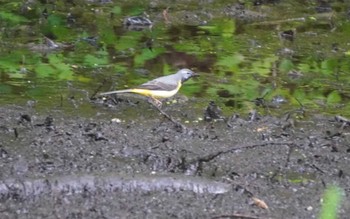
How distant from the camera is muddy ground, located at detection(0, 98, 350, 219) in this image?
15.9ft

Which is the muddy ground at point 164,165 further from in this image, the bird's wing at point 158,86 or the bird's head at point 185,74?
the bird's head at point 185,74

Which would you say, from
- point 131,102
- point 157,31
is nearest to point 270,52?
point 157,31

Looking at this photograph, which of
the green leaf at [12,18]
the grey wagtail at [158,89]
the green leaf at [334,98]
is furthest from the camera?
the green leaf at [12,18]

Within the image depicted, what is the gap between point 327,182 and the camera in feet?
17.4

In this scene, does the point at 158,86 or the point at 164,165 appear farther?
the point at 158,86

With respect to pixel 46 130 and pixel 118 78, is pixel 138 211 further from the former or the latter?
pixel 118 78

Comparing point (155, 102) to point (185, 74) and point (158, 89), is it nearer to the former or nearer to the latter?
point (158, 89)

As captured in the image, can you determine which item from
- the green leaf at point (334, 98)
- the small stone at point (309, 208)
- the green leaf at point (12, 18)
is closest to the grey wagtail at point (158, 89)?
the green leaf at point (334, 98)

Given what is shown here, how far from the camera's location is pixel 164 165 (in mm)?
5422

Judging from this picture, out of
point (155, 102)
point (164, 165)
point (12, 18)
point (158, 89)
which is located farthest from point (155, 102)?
point (12, 18)

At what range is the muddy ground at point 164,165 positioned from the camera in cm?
484

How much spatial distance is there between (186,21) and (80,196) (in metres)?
6.01

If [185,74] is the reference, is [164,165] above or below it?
above

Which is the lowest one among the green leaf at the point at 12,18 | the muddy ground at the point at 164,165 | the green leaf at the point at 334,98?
the green leaf at the point at 12,18
